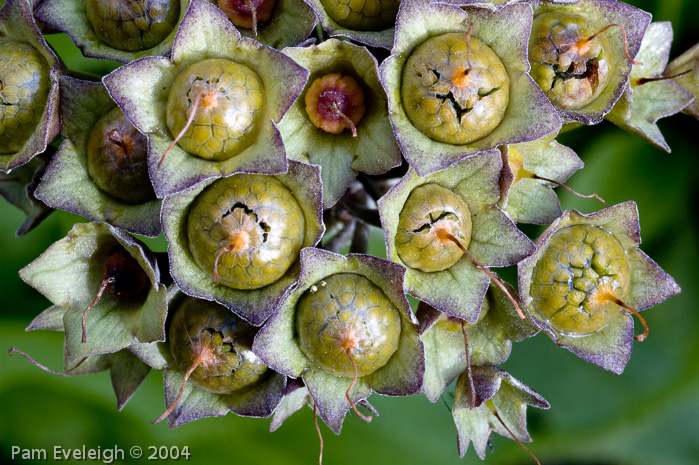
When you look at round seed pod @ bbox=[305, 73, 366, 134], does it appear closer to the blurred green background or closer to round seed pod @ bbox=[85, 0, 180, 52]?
round seed pod @ bbox=[85, 0, 180, 52]

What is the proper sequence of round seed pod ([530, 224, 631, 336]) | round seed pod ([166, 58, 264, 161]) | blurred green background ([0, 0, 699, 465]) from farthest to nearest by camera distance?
blurred green background ([0, 0, 699, 465])
round seed pod ([530, 224, 631, 336])
round seed pod ([166, 58, 264, 161])

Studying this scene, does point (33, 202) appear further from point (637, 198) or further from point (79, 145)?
point (637, 198)

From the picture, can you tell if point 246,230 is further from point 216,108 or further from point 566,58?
point 566,58

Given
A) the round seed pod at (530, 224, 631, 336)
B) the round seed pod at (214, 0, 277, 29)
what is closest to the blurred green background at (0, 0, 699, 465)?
the round seed pod at (530, 224, 631, 336)

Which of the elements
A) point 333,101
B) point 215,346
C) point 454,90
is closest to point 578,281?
point 454,90

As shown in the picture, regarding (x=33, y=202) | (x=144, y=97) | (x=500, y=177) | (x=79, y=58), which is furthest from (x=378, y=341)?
(x=79, y=58)
